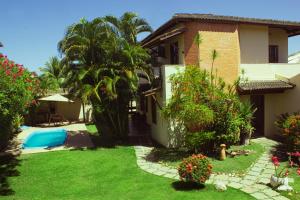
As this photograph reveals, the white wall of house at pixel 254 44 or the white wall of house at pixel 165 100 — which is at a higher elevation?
the white wall of house at pixel 254 44

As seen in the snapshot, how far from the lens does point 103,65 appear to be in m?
17.8

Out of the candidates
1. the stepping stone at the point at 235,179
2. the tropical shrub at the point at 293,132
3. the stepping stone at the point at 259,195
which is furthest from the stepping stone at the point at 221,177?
the tropical shrub at the point at 293,132

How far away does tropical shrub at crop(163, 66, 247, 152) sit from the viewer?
14.4 metres

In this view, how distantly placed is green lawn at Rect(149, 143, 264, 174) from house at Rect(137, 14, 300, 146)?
4.50ft

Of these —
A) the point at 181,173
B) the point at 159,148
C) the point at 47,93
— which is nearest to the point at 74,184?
the point at 181,173

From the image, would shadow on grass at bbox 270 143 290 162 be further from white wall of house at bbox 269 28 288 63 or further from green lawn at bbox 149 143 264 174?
white wall of house at bbox 269 28 288 63

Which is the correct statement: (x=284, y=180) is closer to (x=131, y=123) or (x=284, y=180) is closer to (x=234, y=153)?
(x=234, y=153)

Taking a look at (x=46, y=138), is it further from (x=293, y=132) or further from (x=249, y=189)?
(x=293, y=132)

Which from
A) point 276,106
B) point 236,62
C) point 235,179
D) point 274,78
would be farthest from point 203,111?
point 274,78

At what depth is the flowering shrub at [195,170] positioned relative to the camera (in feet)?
35.1

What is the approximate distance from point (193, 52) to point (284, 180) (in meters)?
9.91

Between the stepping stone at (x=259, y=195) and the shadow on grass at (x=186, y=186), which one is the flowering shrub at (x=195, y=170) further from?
the stepping stone at (x=259, y=195)

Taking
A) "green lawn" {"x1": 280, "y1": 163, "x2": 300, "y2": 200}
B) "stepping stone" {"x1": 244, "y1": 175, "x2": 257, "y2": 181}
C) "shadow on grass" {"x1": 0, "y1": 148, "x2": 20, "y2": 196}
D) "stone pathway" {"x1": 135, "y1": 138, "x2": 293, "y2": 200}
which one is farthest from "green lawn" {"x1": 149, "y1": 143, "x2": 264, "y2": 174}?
"shadow on grass" {"x1": 0, "y1": 148, "x2": 20, "y2": 196}

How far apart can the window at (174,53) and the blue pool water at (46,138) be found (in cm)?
1058
